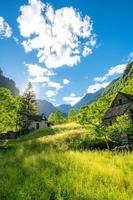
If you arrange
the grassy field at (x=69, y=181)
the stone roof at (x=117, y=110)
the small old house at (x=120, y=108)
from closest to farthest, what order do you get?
1. the grassy field at (x=69, y=181)
2. the small old house at (x=120, y=108)
3. the stone roof at (x=117, y=110)

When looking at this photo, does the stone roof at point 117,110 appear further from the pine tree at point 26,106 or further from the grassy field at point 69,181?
the grassy field at point 69,181

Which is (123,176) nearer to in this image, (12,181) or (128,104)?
(12,181)

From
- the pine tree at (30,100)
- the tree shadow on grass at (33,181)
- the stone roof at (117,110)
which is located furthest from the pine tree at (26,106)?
the tree shadow on grass at (33,181)

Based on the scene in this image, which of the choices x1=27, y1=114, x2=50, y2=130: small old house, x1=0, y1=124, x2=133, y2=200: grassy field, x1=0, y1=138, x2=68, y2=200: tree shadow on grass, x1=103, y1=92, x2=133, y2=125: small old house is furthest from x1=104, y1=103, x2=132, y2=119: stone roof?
x1=0, y1=138, x2=68, y2=200: tree shadow on grass

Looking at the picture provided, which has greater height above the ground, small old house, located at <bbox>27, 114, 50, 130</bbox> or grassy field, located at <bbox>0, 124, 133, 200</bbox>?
small old house, located at <bbox>27, 114, 50, 130</bbox>

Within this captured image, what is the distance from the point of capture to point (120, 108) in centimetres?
5609

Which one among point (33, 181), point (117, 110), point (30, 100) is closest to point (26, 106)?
point (30, 100)

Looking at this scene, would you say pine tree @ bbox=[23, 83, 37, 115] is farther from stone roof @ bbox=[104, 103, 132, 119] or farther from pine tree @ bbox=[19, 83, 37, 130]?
stone roof @ bbox=[104, 103, 132, 119]

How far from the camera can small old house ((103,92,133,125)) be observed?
5388 cm

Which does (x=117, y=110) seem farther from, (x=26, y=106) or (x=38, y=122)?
(x=38, y=122)

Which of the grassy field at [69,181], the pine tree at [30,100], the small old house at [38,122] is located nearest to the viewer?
the grassy field at [69,181]

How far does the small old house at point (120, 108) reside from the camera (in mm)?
53875

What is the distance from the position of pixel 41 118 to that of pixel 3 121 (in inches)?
2052

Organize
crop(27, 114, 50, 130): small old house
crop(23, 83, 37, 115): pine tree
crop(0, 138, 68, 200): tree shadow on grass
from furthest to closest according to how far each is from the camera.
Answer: crop(27, 114, 50, 130): small old house → crop(23, 83, 37, 115): pine tree → crop(0, 138, 68, 200): tree shadow on grass
